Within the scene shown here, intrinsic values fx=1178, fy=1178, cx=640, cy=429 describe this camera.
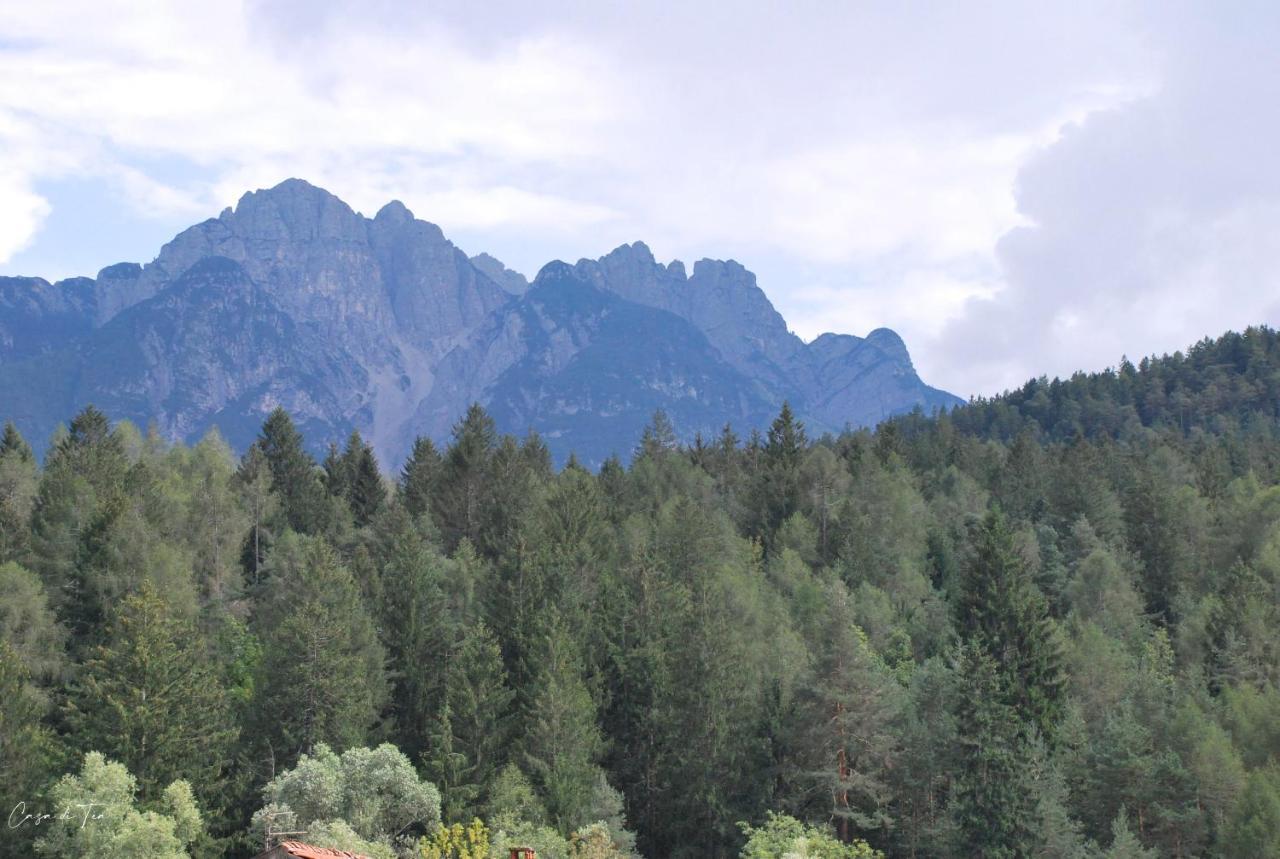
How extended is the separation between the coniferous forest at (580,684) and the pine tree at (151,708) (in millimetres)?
137

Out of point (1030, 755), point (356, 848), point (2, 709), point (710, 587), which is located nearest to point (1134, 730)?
point (1030, 755)

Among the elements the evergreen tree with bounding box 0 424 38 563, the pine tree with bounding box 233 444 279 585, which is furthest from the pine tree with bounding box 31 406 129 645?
the pine tree with bounding box 233 444 279 585

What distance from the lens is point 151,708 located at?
163ft

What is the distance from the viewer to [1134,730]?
54.1 metres

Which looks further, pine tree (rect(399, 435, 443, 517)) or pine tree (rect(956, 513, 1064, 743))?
pine tree (rect(399, 435, 443, 517))

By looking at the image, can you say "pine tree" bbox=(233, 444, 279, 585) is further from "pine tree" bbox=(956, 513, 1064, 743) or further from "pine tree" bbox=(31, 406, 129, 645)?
"pine tree" bbox=(956, 513, 1064, 743)

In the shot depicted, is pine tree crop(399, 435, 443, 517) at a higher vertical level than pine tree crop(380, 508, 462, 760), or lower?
higher

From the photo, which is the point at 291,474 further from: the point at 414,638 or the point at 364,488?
the point at 414,638

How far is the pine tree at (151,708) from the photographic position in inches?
1917

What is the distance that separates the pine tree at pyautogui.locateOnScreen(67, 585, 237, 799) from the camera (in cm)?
4869

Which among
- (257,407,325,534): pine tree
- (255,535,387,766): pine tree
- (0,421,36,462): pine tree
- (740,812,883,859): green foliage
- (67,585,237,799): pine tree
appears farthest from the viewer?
(257,407,325,534): pine tree

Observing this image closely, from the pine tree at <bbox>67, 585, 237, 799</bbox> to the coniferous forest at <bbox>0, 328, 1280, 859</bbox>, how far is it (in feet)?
0.45

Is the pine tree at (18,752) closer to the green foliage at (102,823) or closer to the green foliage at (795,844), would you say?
the green foliage at (102,823)

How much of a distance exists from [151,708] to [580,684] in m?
20.1
